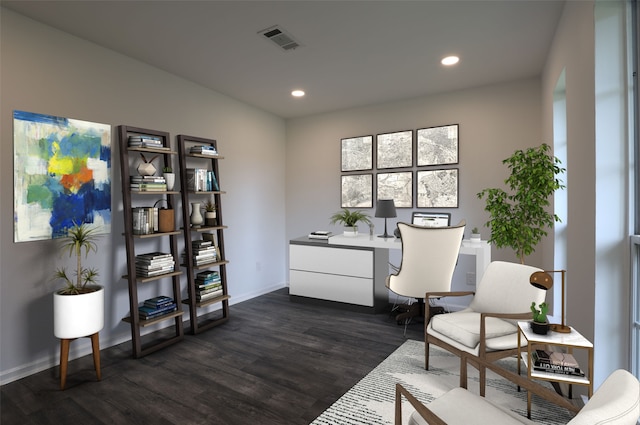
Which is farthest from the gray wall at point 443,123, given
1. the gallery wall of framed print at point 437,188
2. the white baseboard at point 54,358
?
the white baseboard at point 54,358

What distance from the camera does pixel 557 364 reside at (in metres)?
1.74

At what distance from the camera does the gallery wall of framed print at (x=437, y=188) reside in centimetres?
421

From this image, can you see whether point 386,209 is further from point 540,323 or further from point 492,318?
point 540,323

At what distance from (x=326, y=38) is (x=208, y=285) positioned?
2.73 metres

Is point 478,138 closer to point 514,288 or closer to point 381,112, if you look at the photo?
point 381,112

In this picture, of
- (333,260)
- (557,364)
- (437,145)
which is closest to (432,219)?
(437,145)

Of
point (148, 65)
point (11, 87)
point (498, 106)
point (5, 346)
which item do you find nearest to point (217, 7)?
point (148, 65)

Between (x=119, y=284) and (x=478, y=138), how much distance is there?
13.9 feet

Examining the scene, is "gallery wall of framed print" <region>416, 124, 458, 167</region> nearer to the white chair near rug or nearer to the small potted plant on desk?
the small potted plant on desk

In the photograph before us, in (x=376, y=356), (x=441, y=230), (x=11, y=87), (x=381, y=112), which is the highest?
(x=381, y=112)

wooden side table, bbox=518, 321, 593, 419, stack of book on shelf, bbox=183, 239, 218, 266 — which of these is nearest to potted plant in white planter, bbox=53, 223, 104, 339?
stack of book on shelf, bbox=183, 239, 218, 266

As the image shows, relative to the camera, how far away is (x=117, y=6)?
96.1 inches

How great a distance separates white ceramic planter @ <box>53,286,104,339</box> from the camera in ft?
7.90

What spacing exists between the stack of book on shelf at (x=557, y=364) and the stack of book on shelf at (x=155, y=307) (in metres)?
2.95
